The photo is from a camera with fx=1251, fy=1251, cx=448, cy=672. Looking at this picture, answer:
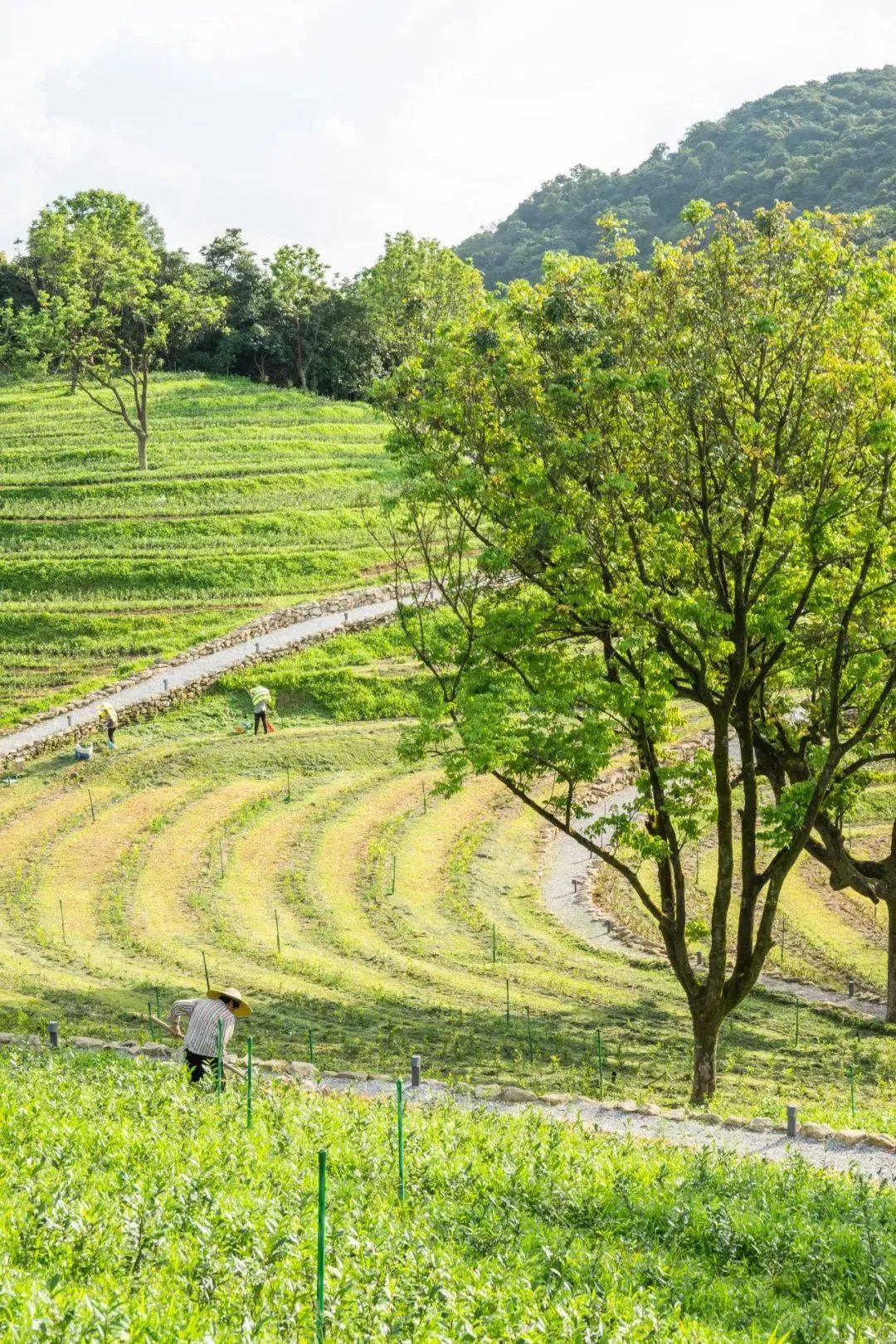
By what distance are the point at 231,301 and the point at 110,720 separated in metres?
75.3

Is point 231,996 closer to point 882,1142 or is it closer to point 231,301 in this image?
point 882,1142

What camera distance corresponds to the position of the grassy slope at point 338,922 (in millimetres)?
25891

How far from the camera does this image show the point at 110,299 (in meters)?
83.9

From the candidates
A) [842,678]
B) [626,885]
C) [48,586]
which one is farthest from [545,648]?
[48,586]

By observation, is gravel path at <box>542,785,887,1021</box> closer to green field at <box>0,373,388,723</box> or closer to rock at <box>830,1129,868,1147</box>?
rock at <box>830,1129,868,1147</box>

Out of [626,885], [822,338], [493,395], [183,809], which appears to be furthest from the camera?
[183,809]

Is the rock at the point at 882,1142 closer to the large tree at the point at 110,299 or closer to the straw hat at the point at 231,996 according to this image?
the straw hat at the point at 231,996

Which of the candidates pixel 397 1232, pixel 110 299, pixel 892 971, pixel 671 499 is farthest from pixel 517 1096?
pixel 110 299

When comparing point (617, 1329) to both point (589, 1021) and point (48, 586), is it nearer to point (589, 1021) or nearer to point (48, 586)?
point (589, 1021)

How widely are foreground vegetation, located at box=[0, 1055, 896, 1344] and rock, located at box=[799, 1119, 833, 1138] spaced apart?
11.8 ft

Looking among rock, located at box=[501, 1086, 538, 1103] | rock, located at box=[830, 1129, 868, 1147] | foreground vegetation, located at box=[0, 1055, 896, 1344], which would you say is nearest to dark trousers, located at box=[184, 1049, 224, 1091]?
foreground vegetation, located at box=[0, 1055, 896, 1344]

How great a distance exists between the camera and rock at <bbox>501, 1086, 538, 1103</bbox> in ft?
70.7

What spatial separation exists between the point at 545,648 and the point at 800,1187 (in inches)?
536

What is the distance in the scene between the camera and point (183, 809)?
4478 centimetres
